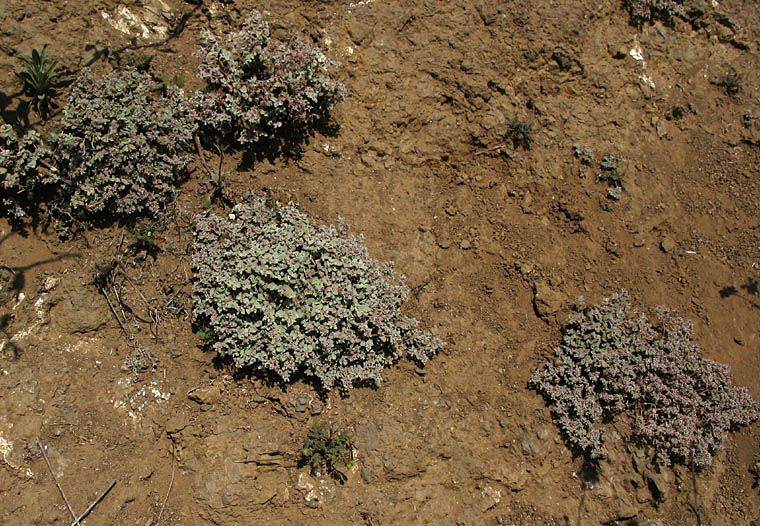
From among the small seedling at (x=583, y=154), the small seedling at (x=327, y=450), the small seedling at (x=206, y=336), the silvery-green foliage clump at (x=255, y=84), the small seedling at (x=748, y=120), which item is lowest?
the small seedling at (x=327, y=450)

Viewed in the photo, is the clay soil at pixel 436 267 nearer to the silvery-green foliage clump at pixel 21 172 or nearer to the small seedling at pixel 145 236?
the small seedling at pixel 145 236

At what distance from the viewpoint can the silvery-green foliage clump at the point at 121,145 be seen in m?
4.00

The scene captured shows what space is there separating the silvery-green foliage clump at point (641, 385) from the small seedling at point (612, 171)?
1.13 metres

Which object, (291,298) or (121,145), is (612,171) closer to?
(291,298)

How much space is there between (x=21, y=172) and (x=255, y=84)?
6.25 feet

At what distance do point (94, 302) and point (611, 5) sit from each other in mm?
5746

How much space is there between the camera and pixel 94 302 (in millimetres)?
4117

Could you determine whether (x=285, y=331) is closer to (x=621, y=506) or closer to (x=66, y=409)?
(x=66, y=409)

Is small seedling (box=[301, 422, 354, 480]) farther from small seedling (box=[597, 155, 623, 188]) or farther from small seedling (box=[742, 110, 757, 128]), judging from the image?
small seedling (box=[742, 110, 757, 128])

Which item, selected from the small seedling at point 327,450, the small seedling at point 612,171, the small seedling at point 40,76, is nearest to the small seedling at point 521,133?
the small seedling at point 612,171

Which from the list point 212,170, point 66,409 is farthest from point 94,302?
point 212,170

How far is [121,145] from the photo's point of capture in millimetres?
4062

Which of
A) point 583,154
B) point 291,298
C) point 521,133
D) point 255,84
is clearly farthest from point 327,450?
point 583,154

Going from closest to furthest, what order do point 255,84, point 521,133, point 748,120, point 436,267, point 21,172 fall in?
point 21,172 → point 255,84 → point 436,267 → point 521,133 → point 748,120
